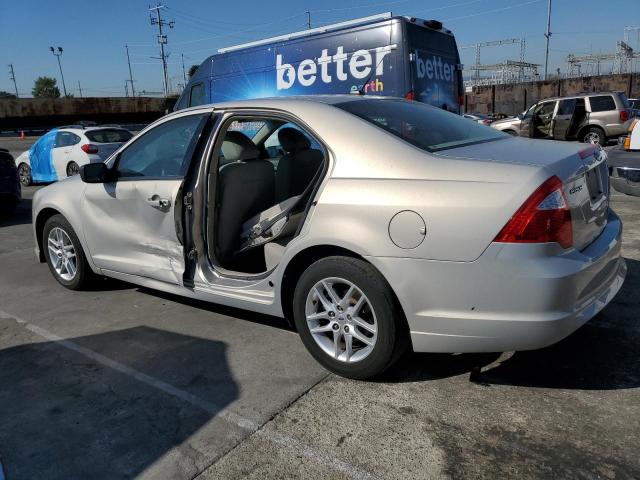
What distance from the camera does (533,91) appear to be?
31953mm

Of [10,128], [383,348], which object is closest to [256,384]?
[383,348]

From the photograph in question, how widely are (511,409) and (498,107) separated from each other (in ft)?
111

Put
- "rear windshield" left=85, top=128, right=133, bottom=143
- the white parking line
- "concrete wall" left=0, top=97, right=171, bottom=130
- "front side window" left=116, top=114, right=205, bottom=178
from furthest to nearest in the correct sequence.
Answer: "concrete wall" left=0, top=97, right=171, bottom=130 → "rear windshield" left=85, top=128, right=133, bottom=143 → "front side window" left=116, top=114, right=205, bottom=178 → the white parking line

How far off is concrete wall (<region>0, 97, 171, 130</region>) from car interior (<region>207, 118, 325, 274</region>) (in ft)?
121

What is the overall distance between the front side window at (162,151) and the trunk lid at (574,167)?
191cm

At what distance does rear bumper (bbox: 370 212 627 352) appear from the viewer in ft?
8.18

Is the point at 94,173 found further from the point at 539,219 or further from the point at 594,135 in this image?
the point at 594,135

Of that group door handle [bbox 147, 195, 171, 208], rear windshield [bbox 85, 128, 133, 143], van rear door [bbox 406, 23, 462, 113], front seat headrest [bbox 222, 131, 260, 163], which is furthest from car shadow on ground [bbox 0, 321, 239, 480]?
rear windshield [bbox 85, 128, 133, 143]

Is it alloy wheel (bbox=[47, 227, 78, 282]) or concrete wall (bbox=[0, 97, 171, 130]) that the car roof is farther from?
concrete wall (bbox=[0, 97, 171, 130])

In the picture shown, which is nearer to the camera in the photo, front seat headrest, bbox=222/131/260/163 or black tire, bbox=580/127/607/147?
front seat headrest, bbox=222/131/260/163

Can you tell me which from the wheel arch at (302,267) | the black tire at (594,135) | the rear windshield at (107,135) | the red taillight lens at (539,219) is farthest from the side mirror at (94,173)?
the black tire at (594,135)

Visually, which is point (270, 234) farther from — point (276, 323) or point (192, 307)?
point (192, 307)

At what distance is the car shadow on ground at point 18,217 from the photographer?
8.85m

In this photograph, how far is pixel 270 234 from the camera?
3.82m
